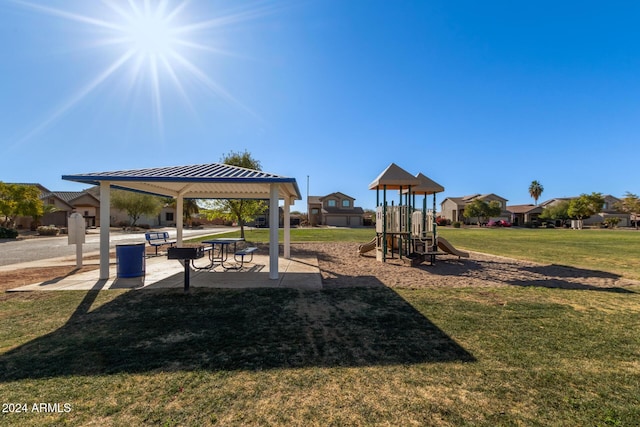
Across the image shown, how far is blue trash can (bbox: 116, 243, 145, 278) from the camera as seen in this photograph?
8391 millimetres

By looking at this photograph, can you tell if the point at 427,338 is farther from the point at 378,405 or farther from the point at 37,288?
the point at 37,288

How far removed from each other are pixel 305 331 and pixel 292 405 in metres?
1.87

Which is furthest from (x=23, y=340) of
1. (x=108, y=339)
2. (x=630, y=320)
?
(x=630, y=320)

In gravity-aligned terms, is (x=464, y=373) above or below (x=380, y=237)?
below

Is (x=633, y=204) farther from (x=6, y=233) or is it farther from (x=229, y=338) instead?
(x=6, y=233)

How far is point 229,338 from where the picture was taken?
4375 millimetres

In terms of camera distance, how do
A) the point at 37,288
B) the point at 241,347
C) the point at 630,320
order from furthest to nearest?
1. the point at 37,288
2. the point at 630,320
3. the point at 241,347

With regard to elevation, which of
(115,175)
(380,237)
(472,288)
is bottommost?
(472,288)

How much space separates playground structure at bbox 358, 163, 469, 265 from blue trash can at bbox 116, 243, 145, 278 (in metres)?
8.43

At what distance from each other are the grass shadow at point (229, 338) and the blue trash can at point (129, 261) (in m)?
2.19

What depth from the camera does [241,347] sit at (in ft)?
13.4

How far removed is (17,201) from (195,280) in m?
31.8

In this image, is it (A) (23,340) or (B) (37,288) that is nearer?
(A) (23,340)

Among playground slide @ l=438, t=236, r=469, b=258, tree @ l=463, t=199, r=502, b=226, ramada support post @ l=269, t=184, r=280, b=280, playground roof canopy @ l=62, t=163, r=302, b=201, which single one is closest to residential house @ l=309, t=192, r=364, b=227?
→ tree @ l=463, t=199, r=502, b=226
